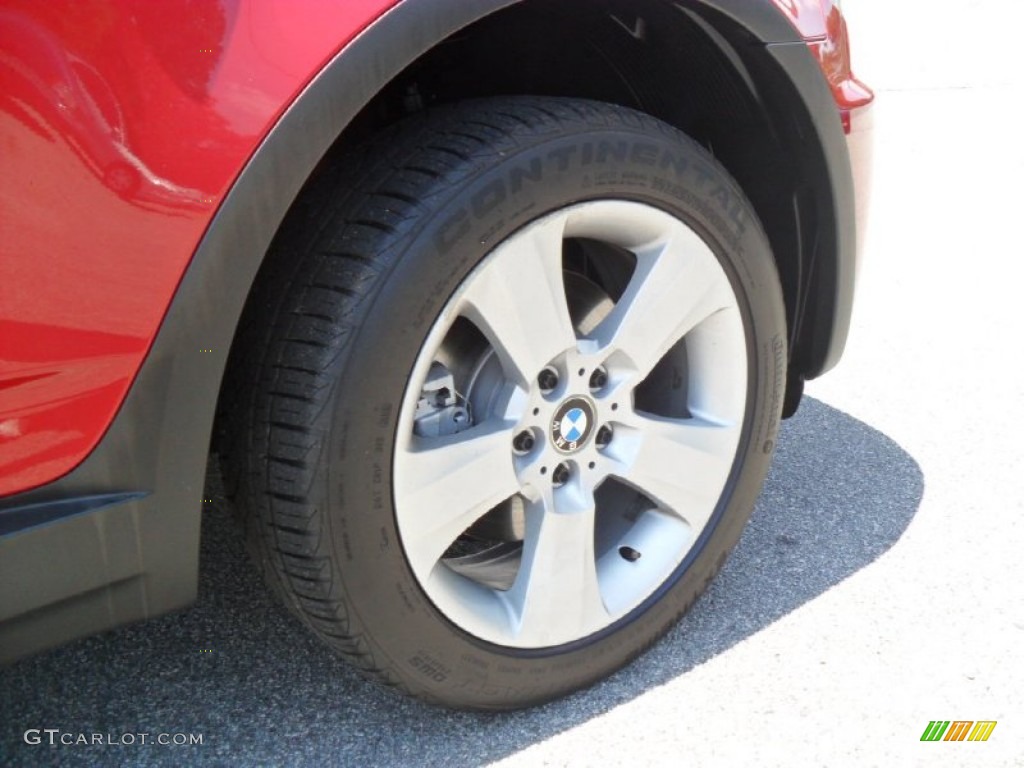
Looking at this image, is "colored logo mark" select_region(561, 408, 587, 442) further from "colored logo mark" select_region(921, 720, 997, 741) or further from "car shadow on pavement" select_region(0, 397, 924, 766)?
"colored logo mark" select_region(921, 720, 997, 741)

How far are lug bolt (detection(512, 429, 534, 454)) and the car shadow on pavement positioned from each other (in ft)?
1.51

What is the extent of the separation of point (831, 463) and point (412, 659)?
1463 mm

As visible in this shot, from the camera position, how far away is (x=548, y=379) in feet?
5.70

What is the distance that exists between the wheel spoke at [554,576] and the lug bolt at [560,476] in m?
0.04

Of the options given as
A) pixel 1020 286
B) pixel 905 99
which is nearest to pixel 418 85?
pixel 1020 286

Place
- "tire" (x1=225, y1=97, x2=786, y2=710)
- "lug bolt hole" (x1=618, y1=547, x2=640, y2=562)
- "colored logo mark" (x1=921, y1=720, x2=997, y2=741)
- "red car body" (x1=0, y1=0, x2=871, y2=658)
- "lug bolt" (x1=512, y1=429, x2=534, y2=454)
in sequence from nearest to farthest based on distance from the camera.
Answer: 1. "red car body" (x1=0, y1=0, x2=871, y2=658)
2. "tire" (x1=225, y1=97, x2=786, y2=710)
3. "lug bolt" (x1=512, y1=429, x2=534, y2=454)
4. "colored logo mark" (x1=921, y1=720, x2=997, y2=741)
5. "lug bolt hole" (x1=618, y1=547, x2=640, y2=562)

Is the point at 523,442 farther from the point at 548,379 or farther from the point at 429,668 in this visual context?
the point at 429,668

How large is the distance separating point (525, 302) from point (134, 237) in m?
0.59

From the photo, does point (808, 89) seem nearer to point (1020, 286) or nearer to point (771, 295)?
point (771, 295)

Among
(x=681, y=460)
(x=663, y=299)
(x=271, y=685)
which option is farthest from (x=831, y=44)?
(x=271, y=685)

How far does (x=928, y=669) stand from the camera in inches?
79.4

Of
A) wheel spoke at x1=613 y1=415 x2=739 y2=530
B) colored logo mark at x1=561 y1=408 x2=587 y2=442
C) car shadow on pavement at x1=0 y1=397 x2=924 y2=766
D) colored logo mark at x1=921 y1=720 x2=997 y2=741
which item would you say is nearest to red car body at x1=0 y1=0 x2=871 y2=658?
car shadow on pavement at x1=0 y1=397 x2=924 y2=766

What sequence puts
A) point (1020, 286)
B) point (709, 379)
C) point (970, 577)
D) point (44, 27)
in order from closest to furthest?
1. point (44, 27)
2. point (709, 379)
3. point (970, 577)
4. point (1020, 286)

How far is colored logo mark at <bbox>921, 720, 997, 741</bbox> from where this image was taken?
1.86m
